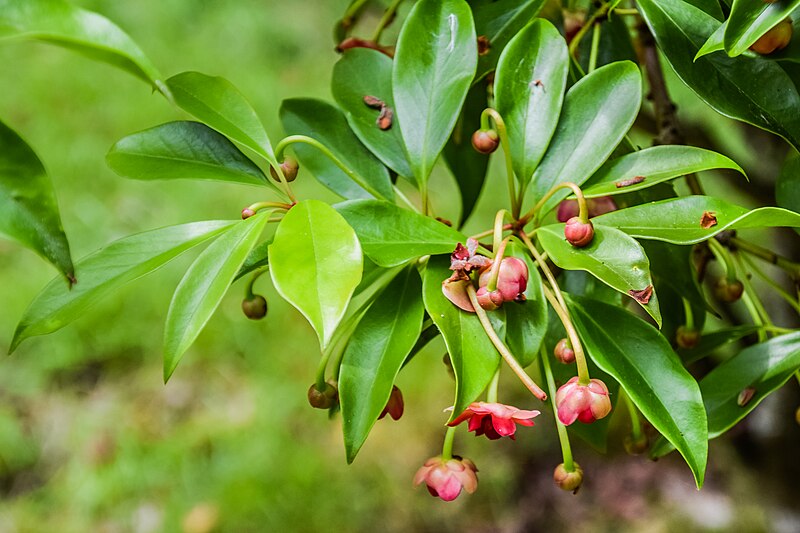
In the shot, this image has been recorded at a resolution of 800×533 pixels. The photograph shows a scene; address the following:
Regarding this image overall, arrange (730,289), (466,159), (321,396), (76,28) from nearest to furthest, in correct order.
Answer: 1. (76,28)
2. (321,396)
3. (730,289)
4. (466,159)

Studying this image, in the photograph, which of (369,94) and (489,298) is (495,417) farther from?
(369,94)

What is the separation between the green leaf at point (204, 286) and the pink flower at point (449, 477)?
0.21 m

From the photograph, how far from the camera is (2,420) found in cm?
188

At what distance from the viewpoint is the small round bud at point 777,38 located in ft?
1.62

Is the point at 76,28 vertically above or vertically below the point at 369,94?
above

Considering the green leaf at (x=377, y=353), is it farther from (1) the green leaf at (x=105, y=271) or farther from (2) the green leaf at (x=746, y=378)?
(2) the green leaf at (x=746, y=378)

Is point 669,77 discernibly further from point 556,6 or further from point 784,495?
point 556,6

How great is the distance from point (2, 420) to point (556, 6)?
5.38 feet

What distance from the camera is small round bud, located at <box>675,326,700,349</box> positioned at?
2.28ft

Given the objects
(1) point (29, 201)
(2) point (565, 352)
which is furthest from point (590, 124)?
(1) point (29, 201)

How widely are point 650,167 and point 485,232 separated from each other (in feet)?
0.38

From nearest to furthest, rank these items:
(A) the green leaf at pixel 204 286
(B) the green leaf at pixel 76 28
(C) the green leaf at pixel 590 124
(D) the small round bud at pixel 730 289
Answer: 1. (B) the green leaf at pixel 76 28
2. (A) the green leaf at pixel 204 286
3. (C) the green leaf at pixel 590 124
4. (D) the small round bud at pixel 730 289

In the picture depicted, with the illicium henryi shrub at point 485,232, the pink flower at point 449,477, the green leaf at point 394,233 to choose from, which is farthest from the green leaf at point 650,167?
the pink flower at point 449,477

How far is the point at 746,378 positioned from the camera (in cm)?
64
